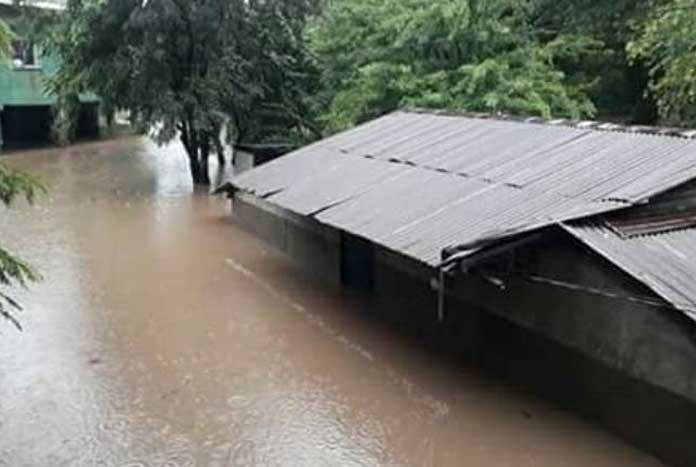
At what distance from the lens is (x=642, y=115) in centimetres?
1802

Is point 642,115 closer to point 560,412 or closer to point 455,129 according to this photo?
point 455,129

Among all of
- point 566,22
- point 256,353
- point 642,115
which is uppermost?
point 566,22

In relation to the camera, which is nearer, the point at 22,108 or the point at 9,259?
the point at 9,259

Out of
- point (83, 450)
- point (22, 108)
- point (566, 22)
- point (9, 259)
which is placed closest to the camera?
point (9, 259)

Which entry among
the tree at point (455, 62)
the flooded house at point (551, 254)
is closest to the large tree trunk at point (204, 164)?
the tree at point (455, 62)

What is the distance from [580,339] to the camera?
267 inches

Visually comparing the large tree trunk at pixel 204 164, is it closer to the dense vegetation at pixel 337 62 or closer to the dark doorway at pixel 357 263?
the dense vegetation at pixel 337 62

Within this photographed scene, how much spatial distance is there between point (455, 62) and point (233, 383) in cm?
1054

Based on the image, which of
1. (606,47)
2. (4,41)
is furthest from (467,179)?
(606,47)

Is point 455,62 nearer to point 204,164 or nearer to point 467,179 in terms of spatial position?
point 204,164

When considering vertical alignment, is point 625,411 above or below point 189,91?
below

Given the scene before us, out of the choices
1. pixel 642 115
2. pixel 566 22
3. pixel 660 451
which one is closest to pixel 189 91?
pixel 566 22

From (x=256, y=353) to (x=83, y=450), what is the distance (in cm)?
258

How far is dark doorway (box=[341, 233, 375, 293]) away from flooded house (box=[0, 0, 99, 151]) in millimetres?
14432
